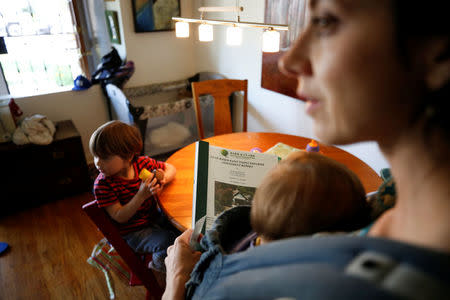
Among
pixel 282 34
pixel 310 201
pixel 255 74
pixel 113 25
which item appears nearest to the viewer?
pixel 310 201

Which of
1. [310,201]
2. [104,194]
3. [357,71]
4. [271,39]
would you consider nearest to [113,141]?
[104,194]

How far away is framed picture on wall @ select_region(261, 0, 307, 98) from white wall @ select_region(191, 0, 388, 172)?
93mm

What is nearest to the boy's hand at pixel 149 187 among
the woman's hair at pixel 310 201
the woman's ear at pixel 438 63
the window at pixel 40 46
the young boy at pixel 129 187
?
the young boy at pixel 129 187

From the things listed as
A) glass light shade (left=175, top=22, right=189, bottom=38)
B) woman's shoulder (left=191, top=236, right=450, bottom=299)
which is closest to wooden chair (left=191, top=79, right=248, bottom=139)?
glass light shade (left=175, top=22, right=189, bottom=38)

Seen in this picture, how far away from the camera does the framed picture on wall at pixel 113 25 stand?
275 centimetres

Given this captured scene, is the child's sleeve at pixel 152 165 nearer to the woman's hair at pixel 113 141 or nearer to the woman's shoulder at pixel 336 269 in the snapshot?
the woman's hair at pixel 113 141

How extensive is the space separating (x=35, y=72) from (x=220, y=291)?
3.15 meters

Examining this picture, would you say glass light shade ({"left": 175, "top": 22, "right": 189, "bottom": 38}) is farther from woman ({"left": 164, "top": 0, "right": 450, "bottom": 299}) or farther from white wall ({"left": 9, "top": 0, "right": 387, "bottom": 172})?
woman ({"left": 164, "top": 0, "right": 450, "bottom": 299})

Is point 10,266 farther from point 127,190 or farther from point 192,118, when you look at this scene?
point 192,118

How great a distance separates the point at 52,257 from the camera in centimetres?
193

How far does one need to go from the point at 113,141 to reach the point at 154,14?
2096mm

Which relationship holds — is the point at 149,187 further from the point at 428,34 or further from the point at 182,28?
the point at 428,34

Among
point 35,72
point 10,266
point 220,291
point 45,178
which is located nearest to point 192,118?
point 45,178

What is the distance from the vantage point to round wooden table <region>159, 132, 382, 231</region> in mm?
1142
